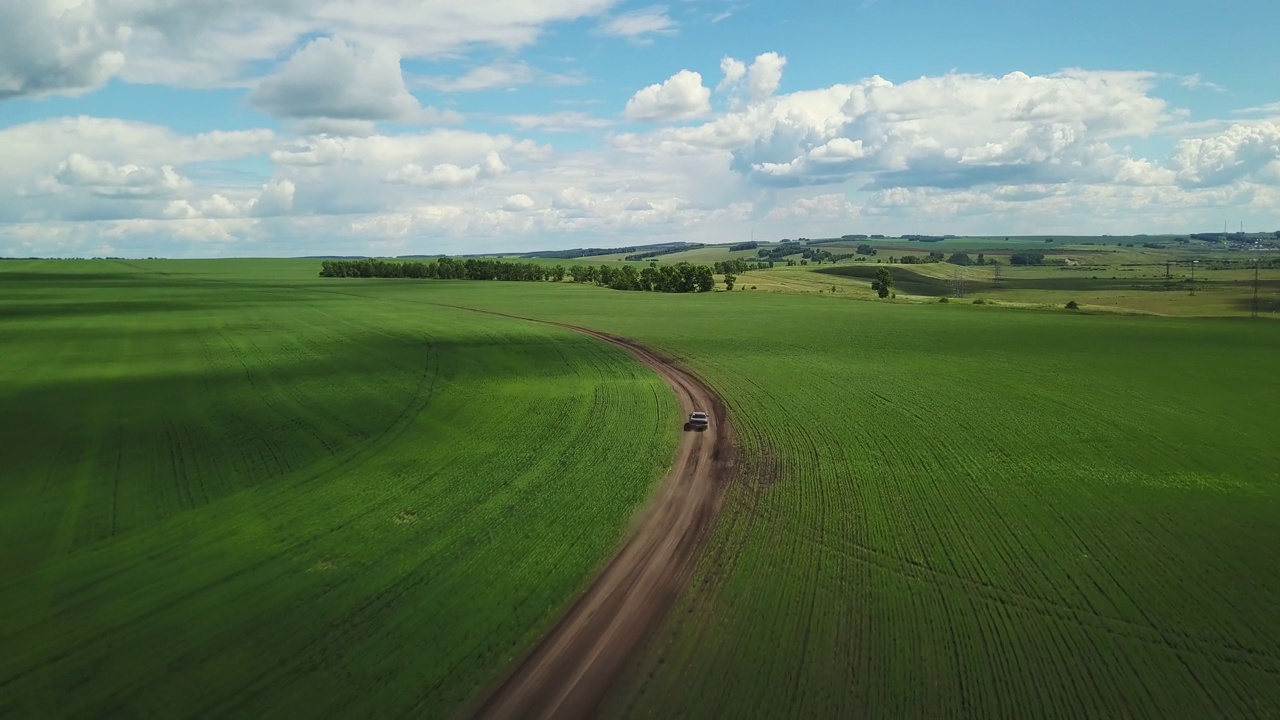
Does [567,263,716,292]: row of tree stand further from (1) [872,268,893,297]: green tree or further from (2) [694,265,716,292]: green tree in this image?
(1) [872,268,893,297]: green tree

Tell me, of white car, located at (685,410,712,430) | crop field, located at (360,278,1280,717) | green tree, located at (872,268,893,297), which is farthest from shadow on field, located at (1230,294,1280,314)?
white car, located at (685,410,712,430)

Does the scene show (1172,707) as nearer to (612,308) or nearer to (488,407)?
(488,407)

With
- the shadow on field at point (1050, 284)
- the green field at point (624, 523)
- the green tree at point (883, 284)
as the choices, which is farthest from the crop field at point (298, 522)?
the shadow on field at point (1050, 284)

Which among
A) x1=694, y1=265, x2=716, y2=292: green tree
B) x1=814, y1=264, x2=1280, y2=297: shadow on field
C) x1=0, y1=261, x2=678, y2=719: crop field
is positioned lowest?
x1=0, y1=261, x2=678, y2=719: crop field

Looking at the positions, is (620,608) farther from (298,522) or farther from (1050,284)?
(1050,284)

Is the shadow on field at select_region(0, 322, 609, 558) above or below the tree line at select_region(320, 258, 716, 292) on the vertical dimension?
below

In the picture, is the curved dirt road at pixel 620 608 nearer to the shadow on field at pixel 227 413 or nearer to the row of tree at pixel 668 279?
the shadow on field at pixel 227 413
